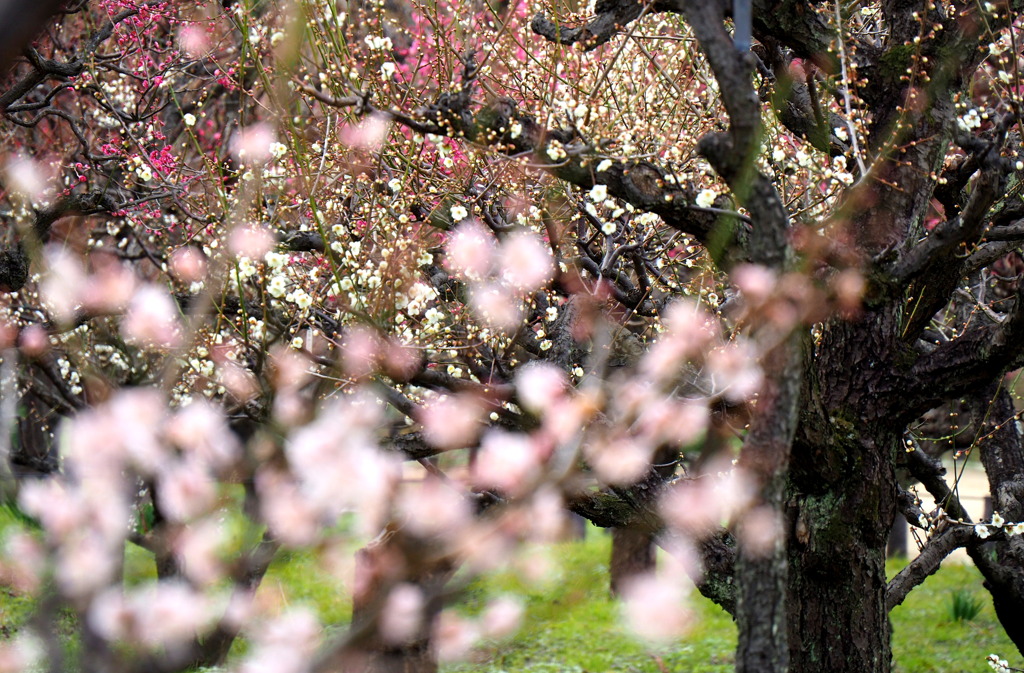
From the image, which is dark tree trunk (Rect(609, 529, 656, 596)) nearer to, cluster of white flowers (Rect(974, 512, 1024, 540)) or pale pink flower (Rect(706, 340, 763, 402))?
cluster of white flowers (Rect(974, 512, 1024, 540))

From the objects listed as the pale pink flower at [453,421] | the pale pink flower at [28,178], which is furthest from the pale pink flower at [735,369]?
the pale pink flower at [28,178]

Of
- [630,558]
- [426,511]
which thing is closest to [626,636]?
[630,558]

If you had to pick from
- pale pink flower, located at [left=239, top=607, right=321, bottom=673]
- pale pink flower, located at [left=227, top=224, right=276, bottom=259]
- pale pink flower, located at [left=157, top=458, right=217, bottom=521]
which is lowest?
pale pink flower, located at [left=239, top=607, right=321, bottom=673]

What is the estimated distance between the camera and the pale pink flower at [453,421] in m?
4.48

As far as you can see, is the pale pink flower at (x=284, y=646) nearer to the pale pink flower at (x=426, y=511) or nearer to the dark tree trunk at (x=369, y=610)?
the pale pink flower at (x=426, y=511)

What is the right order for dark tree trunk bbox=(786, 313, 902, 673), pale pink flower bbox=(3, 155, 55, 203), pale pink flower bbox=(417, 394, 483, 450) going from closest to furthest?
dark tree trunk bbox=(786, 313, 902, 673) → pale pink flower bbox=(417, 394, 483, 450) → pale pink flower bbox=(3, 155, 55, 203)

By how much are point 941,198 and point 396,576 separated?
142 inches

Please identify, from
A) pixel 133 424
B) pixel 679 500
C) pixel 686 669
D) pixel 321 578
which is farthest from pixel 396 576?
pixel 321 578

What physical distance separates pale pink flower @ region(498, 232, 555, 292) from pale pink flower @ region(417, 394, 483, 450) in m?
0.66

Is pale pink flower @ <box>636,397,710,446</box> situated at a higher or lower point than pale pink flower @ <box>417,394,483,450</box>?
lower

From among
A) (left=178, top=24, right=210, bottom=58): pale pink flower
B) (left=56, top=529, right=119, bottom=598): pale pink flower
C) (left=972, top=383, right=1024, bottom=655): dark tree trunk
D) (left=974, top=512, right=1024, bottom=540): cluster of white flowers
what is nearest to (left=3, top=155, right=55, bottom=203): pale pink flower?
(left=178, top=24, right=210, bottom=58): pale pink flower

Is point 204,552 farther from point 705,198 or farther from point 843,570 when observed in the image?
point 843,570

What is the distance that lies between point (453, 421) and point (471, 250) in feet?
3.06

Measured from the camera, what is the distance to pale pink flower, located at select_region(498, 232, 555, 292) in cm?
449
